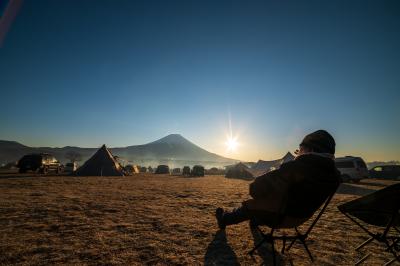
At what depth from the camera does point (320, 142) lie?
2936mm

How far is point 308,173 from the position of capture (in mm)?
2572

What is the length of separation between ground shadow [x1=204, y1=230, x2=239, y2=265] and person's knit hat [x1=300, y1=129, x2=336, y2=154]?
184 cm

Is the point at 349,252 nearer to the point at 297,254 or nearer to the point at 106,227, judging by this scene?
the point at 297,254

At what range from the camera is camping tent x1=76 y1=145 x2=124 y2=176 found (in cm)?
2219

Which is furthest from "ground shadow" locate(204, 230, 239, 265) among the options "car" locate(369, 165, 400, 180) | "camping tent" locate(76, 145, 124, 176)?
"car" locate(369, 165, 400, 180)

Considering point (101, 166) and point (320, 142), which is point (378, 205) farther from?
point (101, 166)

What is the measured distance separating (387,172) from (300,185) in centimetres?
3228

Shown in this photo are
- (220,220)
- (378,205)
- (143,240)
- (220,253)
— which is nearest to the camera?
(378,205)

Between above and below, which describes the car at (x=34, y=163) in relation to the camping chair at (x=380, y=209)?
above

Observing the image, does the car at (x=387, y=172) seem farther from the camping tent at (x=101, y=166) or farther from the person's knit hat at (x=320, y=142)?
the person's knit hat at (x=320, y=142)

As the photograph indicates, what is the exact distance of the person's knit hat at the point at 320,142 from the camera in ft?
9.53

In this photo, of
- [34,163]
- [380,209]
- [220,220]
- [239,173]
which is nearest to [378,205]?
[380,209]

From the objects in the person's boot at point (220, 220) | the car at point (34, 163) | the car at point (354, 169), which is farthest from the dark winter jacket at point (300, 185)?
the car at point (34, 163)

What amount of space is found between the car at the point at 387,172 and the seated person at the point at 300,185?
30816 millimetres
